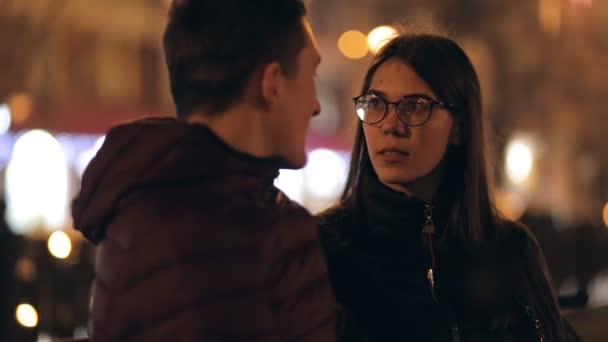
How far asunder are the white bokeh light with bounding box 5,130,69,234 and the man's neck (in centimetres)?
1588

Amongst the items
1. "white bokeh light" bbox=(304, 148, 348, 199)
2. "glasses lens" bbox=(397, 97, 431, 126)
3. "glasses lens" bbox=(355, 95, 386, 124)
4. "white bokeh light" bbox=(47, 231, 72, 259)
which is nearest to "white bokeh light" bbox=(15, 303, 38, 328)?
"white bokeh light" bbox=(47, 231, 72, 259)

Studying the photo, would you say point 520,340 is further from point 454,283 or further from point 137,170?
point 137,170

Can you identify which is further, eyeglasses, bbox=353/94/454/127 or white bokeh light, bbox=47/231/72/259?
white bokeh light, bbox=47/231/72/259

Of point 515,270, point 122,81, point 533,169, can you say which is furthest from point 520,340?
point 533,169

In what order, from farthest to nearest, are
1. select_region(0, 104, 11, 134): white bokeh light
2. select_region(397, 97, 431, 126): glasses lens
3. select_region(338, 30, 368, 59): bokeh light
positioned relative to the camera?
select_region(338, 30, 368, 59): bokeh light < select_region(0, 104, 11, 134): white bokeh light < select_region(397, 97, 431, 126): glasses lens

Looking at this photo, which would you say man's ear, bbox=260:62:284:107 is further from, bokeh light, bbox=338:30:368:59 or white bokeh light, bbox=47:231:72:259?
bokeh light, bbox=338:30:368:59

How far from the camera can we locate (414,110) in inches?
125

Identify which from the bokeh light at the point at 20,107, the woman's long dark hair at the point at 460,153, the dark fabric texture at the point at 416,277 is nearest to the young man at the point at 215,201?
the dark fabric texture at the point at 416,277

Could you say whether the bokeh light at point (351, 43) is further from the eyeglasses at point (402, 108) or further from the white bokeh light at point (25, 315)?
the eyeglasses at point (402, 108)

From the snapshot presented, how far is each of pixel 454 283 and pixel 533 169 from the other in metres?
31.7

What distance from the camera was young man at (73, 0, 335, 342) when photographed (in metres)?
1.94

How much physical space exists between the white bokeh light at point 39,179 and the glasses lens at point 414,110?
15.0 metres

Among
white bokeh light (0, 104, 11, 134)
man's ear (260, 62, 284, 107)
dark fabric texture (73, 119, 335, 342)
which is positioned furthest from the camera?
white bokeh light (0, 104, 11, 134)

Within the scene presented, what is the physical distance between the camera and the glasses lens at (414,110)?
3.15m
